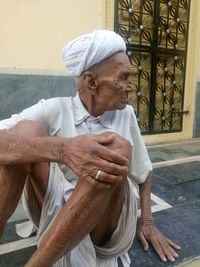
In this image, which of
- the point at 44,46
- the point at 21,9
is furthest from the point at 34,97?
the point at 21,9

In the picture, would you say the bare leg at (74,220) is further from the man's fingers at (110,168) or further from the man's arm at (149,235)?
the man's arm at (149,235)

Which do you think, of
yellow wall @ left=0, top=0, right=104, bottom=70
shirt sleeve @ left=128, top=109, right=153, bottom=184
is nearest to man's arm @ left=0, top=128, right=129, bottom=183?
shirt sleeve @ left=128, top=109, right=153, bottom=184

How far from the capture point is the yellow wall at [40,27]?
101 inches

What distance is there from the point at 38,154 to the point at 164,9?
3.23 meters

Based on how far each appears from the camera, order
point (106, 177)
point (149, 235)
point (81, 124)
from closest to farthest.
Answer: point (106, 177) < point (81, 124) < point (149, 235)

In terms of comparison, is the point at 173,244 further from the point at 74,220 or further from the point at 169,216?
the point at 74,220

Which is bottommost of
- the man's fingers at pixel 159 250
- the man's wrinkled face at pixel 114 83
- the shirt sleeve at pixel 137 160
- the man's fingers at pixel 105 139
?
the man's fingers at pixel 159 250

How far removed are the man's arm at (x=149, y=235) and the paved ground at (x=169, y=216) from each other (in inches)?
1.3

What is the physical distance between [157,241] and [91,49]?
934 millimetres

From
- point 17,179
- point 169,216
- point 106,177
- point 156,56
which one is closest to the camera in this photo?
point 106,177

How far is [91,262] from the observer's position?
1.07 metres

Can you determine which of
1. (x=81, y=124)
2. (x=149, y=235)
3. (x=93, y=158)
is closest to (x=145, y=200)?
(x=149, y=235)

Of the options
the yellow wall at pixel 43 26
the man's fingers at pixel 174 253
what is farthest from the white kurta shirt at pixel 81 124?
the yellow wall at pixel 43 26

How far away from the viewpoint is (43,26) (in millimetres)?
2697
